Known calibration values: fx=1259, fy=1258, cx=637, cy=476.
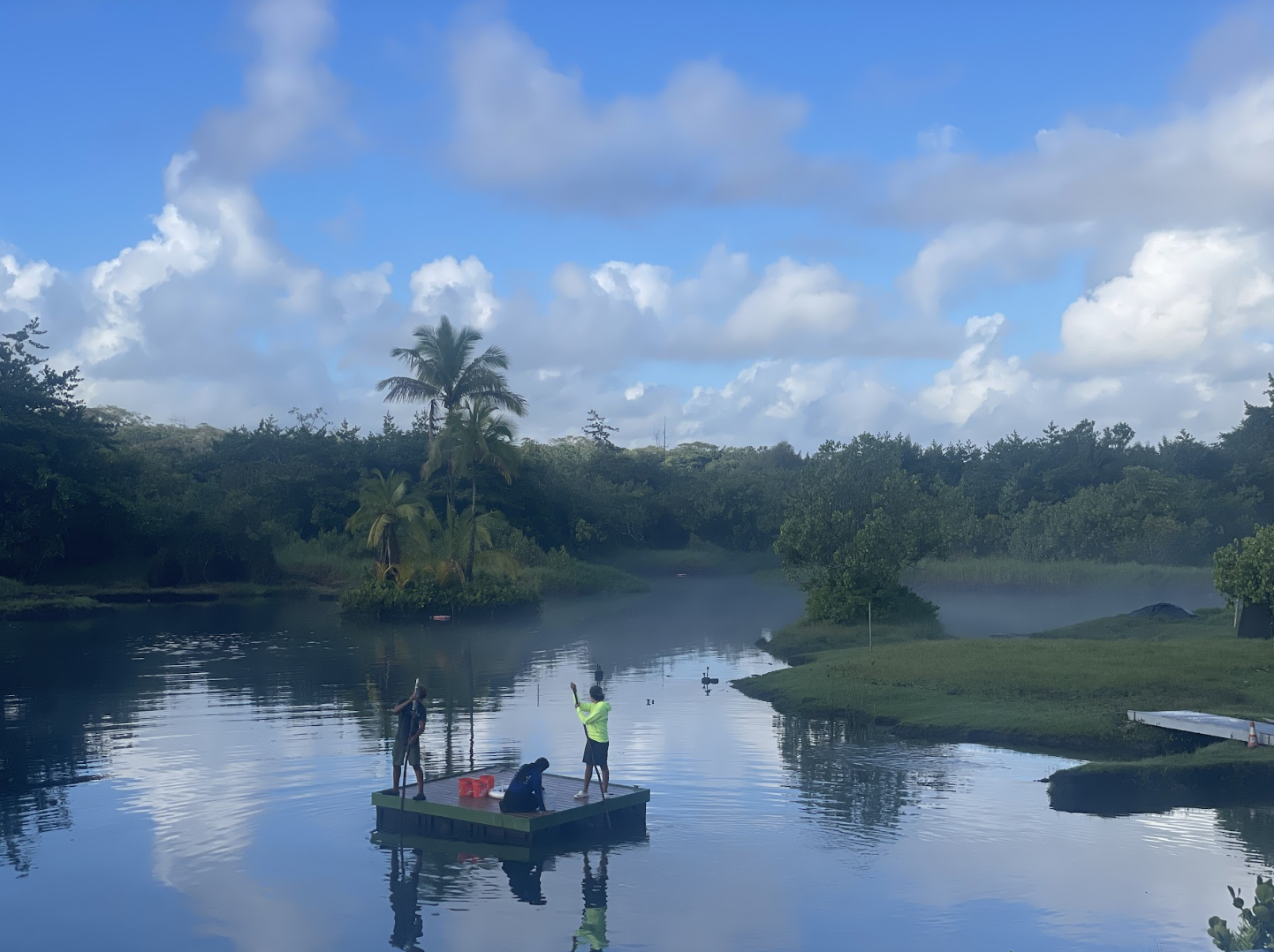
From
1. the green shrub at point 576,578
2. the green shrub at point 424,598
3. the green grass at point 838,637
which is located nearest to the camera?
the green grass at point 838,637

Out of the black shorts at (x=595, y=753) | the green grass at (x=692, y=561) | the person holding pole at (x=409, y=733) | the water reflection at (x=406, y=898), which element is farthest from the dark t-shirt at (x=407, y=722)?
the green grass at (x=692, y=561)

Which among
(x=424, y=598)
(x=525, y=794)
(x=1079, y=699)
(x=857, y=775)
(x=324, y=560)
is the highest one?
(x=324, y=560)

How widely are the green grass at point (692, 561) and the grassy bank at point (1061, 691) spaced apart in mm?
60029

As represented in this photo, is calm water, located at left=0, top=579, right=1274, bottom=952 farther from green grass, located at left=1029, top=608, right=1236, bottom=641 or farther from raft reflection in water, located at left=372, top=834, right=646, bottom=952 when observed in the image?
green grass, located at left=1029, top=608, right=1236, bottom=641

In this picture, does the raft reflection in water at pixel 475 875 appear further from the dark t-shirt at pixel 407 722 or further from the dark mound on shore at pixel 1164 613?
the dark mound on shore at pixel 1164 613

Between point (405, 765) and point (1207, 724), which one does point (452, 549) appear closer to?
point (405, 765)

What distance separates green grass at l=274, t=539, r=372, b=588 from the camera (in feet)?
243

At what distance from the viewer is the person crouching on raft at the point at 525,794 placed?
18.2 metres

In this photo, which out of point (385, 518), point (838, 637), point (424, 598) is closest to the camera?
point (838, 637)

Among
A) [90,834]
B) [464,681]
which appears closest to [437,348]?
[464,681]

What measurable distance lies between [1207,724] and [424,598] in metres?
40.4

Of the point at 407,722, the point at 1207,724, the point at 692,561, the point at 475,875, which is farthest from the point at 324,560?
the point at 475,875

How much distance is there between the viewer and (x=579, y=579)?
77.1 m

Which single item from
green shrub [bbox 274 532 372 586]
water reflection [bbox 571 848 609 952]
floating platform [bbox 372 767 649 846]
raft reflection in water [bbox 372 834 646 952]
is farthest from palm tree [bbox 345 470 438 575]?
water reflection [bbox 571 848 609 952]
